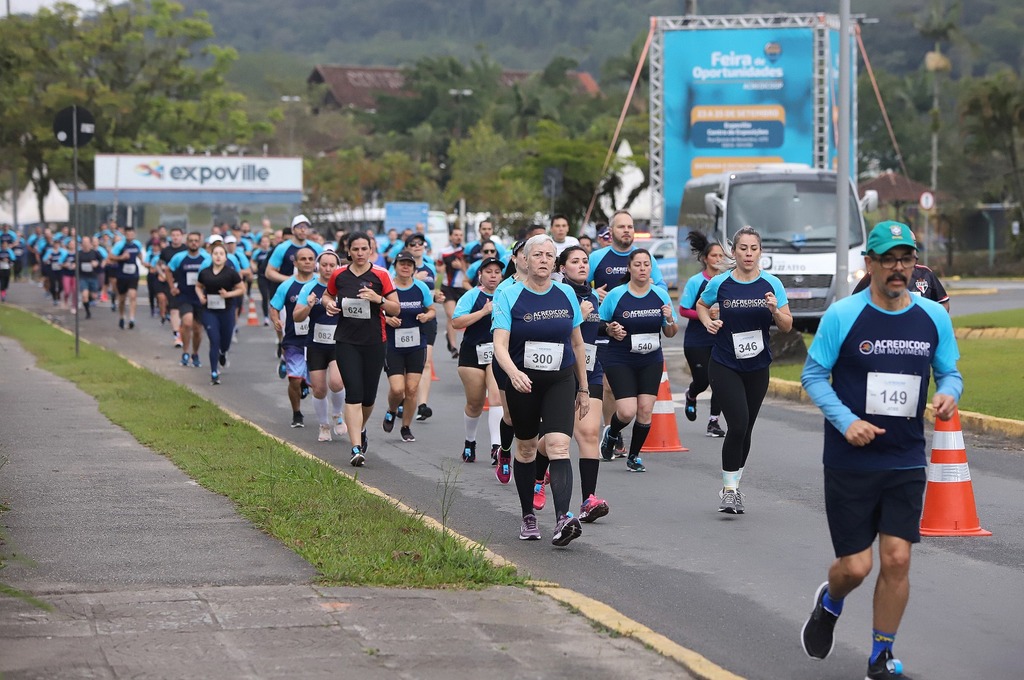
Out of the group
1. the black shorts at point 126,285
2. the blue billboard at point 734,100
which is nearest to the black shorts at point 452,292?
the black shorts at point 126,285

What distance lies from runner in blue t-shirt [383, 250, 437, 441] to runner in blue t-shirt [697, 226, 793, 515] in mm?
4028

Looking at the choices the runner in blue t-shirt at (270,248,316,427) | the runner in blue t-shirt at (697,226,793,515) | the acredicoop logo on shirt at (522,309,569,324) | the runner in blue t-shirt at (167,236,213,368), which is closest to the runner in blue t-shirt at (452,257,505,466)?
the runner in blue t-shirt at (270,248,316,427)

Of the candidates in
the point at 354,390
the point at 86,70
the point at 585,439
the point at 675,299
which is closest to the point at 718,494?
the point at 585,439

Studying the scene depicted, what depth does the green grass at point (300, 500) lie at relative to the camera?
8.10 m

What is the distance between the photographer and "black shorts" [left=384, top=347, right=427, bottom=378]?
1449cm

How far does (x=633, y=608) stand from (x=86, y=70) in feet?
239

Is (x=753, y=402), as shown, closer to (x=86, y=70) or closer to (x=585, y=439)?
(x=585, y=439)

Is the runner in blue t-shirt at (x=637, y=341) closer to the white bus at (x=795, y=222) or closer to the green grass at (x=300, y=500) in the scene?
the green grass at (x=300, y=500)

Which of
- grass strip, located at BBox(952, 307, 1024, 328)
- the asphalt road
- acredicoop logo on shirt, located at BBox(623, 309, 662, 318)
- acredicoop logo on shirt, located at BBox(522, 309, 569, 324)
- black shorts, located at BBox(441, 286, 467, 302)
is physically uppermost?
acredicoop logo on shirt, located at BBox(522, 309, 569, 324)

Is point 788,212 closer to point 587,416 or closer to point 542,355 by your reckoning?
point 587,416

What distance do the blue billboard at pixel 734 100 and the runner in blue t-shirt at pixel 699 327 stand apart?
849 inches

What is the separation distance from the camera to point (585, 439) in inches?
392

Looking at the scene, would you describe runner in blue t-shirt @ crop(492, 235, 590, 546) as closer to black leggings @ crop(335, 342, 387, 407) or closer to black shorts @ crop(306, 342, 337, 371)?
black leggings @ crop(335, 342, 387, 407)

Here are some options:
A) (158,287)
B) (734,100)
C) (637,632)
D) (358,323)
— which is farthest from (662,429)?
(734,100)
